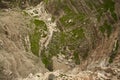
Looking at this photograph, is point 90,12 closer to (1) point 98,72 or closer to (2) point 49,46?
(2) point 49,46

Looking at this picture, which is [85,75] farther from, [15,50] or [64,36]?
[64,36]

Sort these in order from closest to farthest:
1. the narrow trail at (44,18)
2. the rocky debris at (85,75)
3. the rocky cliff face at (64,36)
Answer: the rocky debris at (85,75)
the rocky cliff face at (64,36)
the narrow trail at (44,18)

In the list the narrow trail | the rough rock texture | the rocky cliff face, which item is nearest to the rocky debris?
the rocky cliff face

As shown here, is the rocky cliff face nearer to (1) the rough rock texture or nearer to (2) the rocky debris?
(1) the rough rock texture

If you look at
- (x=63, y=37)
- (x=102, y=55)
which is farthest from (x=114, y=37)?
(x=63, y=37)

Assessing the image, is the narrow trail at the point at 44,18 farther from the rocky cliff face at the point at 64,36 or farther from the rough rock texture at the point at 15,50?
the rough rock texture at the point at 15,50

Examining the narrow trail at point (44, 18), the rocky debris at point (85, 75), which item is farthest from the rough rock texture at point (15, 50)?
the rocky debris at point (85, 75)

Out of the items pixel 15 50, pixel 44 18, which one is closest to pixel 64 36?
pixel 44 18
